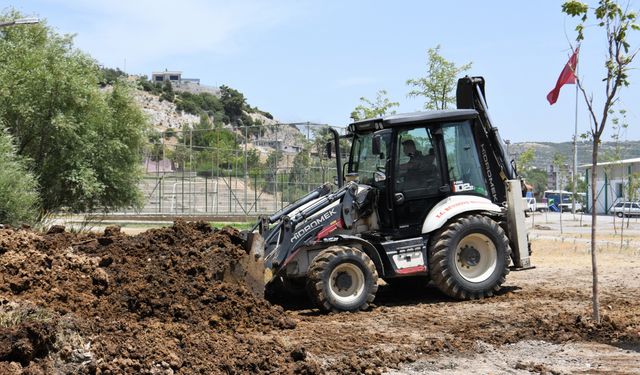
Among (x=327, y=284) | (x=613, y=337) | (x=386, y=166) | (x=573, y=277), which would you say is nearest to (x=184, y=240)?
(x=327, y=284)

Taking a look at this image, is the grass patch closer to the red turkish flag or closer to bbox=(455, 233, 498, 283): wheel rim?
bbox=(455, 233, 498, 283): wheel rim

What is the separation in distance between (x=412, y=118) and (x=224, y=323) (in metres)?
4.41

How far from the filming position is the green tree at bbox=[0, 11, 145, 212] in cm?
2378

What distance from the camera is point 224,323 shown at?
9500 mm

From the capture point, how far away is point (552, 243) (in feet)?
85.5

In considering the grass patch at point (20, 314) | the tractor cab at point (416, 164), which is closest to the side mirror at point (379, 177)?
the tractor cab at point (416, 164)

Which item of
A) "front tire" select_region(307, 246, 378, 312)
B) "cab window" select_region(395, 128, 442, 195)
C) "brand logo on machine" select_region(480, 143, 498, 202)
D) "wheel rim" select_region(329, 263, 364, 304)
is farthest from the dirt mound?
"brand logo on machine" select_region(480, 143, 498, 202)

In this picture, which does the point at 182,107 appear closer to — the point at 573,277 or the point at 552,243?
the point at 552,243

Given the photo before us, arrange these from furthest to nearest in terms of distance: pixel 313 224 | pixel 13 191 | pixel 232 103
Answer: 1. pixel 232 103
2. pixel 13 191
3. pixel 313 224

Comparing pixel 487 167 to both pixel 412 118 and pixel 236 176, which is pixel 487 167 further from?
pixel 236 176

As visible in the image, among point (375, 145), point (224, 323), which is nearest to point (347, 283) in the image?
point (375, 145)

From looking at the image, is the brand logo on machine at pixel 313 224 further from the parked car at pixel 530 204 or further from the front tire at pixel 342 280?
the parked car at pixel 530 204

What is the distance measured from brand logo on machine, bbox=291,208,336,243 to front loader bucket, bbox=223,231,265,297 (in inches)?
21.3

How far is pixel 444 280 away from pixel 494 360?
310cm
